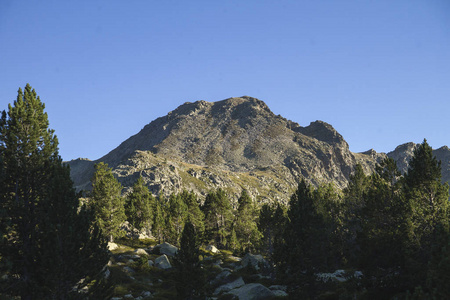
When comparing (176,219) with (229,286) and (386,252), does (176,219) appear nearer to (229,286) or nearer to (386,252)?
(229,286)

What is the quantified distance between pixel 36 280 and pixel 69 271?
10.1 feet

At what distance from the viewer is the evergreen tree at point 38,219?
24516 mm

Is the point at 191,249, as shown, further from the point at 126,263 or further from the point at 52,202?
the point at 126,263

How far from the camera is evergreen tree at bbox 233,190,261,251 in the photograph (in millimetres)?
84375

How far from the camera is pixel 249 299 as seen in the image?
4181 centimetres

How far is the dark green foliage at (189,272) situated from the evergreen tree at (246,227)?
4895 centimetres

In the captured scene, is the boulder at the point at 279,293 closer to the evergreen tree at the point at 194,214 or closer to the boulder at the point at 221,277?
the boulder at the point at 221,277

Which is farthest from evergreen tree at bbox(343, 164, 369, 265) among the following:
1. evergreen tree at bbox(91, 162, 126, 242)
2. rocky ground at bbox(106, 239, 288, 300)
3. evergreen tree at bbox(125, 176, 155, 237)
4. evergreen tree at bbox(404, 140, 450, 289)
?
evergreen tree at bbox(125, 176, 155, 237)

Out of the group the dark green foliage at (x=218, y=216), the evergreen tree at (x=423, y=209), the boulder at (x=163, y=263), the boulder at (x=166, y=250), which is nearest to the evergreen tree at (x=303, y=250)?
the evergreen tree at (x=423, y=209)

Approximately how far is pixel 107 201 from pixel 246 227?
120 ft

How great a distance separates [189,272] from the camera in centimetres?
3547

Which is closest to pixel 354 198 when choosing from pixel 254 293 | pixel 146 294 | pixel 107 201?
pixel 254 293

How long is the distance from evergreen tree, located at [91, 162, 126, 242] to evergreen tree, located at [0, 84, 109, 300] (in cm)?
3552

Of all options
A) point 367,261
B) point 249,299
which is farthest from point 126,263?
point 367,261
